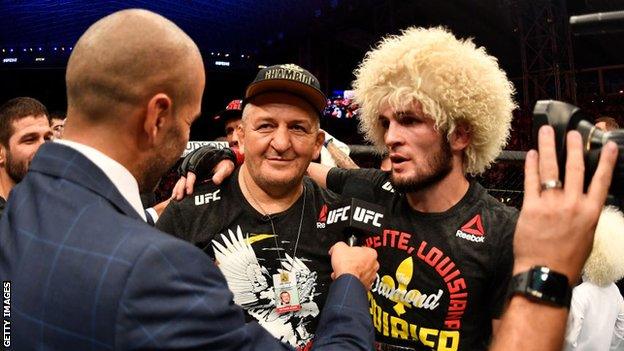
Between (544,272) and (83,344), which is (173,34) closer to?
(83,344)

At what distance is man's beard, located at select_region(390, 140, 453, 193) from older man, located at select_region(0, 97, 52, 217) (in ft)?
7.19

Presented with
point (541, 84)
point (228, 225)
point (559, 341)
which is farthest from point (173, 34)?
point (541, 84)

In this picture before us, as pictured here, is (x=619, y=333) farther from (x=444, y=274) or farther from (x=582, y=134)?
(x=582, y=134)

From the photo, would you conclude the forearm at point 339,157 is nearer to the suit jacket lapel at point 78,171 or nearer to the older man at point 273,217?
the older man at point 273,217

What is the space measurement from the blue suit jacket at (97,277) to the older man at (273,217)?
28.1 inches

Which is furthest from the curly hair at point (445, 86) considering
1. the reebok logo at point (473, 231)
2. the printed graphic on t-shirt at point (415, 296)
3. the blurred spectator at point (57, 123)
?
the blurred spectator at point (57, 123)

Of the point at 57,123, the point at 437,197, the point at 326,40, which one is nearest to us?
the point at 437,197

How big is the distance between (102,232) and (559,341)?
2.71ft

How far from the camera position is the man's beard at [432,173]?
68.9 inches

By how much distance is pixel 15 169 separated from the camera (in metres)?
2.84

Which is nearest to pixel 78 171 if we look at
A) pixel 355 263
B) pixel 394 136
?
pixel 355 263

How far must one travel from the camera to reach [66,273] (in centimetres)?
92

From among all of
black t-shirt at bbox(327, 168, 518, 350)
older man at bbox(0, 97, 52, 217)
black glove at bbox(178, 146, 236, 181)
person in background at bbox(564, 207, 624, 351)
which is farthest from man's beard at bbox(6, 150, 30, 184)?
person in background at bbox(564, 207, 624, 351)

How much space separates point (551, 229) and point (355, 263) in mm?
685
